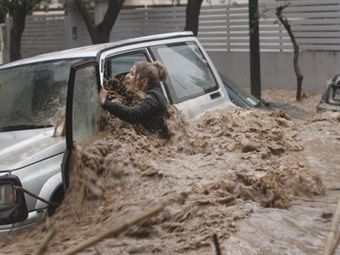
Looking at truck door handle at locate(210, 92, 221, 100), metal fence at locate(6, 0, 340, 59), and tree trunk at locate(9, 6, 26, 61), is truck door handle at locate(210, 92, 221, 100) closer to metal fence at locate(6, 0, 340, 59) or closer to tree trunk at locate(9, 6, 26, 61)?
metal fence at locate(6, 0, 340, 59)

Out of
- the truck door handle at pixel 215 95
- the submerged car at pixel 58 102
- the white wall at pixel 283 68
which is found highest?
the submerged car at pixel 58 102

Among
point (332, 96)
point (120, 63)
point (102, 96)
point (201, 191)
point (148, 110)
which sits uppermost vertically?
point (120, 63)

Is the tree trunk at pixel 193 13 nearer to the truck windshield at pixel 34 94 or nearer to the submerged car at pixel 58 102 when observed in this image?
the submerged car at pixel 58 102

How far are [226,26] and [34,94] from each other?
12.5 m

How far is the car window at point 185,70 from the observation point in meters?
6.97

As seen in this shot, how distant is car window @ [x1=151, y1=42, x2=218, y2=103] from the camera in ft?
22.9

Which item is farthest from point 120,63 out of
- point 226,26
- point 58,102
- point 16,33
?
point 16,33

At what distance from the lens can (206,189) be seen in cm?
422

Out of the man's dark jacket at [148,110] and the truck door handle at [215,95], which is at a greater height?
the man's dark jacket at [148,110]

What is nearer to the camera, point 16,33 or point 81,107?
point 81,107

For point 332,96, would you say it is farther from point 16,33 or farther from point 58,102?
point 16,33

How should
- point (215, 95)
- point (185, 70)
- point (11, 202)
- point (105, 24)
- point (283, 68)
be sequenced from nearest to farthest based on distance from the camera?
1. point (11, 202)
2. point (185, 70)
3. point (215, 95)
4. point (283, 68)
5. point (105, 24)

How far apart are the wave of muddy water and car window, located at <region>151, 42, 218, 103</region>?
0.61 metres

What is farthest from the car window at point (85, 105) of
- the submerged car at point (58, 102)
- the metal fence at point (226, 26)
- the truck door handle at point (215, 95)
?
the metal fence at point (226, 26)
